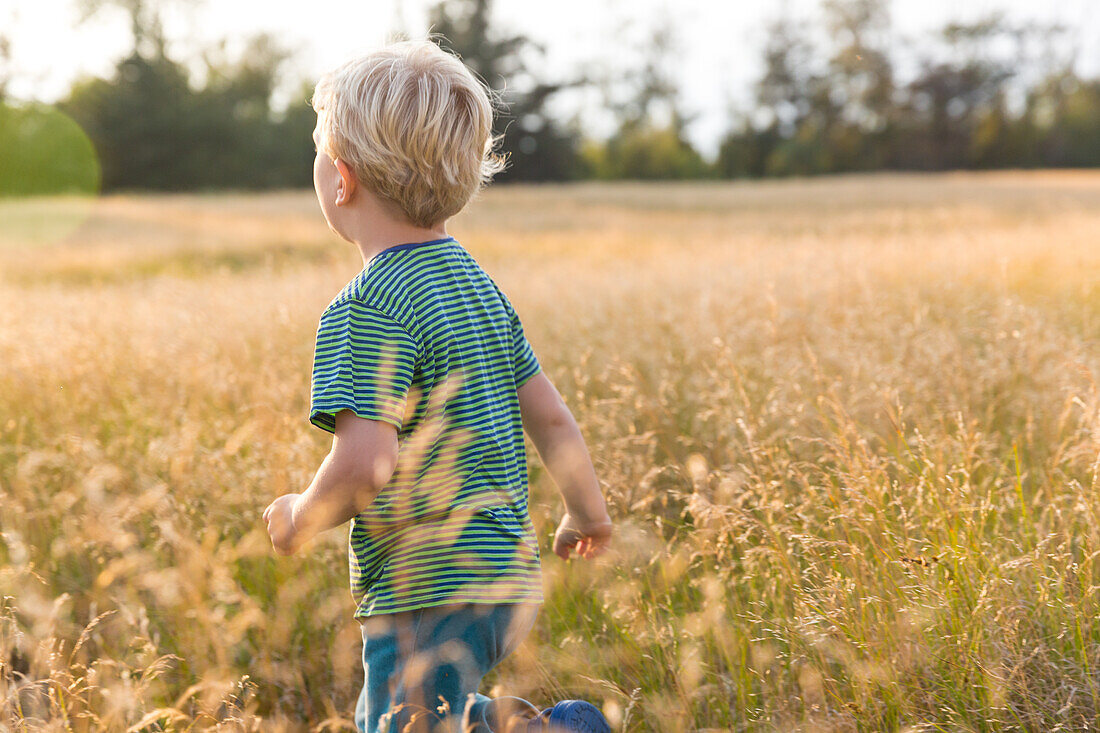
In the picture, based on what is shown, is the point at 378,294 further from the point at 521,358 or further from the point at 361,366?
the point at 521,358

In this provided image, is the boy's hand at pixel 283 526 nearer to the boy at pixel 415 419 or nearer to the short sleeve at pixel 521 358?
the boy at pixel 415 419

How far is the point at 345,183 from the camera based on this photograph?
5.11ft

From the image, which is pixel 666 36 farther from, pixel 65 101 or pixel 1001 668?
pixel 1001 668

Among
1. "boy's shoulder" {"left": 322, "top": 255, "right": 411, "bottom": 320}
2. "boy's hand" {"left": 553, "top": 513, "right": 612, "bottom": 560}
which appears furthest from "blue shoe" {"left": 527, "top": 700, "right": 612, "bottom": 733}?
"boy's shoulder" {"left": 322, "top": 255, "right": 411, "bottom": 320}

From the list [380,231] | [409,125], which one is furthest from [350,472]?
[409,125]

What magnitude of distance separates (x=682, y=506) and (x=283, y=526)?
1.67m

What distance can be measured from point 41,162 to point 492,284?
4162 centimetres

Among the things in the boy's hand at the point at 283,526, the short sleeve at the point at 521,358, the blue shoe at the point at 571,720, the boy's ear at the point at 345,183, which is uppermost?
the boy's ear at the point at 345,183

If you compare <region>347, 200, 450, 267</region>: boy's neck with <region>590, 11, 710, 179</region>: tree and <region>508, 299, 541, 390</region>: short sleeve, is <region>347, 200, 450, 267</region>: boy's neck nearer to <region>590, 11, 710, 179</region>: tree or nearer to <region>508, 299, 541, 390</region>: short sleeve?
<region>508, 299, 541, 390</region>: short sleeve

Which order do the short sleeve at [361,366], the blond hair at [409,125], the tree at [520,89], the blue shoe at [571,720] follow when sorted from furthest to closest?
the tree at [520,89], the blue shoe at [571,720], the blond hair at [409,125], the short sleeve at [361,366]

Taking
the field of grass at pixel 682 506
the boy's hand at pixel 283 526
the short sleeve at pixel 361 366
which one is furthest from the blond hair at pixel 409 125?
the field of grass at pixel 682 506

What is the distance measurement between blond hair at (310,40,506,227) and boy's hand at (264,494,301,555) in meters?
0.60

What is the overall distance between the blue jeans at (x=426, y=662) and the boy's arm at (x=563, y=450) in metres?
0.32

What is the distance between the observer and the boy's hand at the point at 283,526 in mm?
1497
